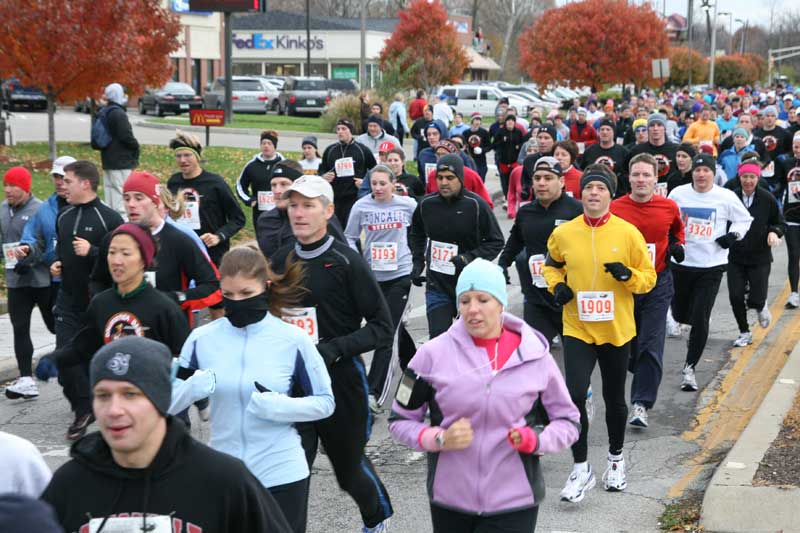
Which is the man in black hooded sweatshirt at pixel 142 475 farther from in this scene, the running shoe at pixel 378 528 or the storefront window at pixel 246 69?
the storefront window at pixel 246 69

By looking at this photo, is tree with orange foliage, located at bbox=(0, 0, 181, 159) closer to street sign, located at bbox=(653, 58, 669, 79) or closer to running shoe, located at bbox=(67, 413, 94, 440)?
running shoe, located at bbox=(67, 413, 94, 440)

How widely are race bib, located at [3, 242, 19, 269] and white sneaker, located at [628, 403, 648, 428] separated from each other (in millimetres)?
4715

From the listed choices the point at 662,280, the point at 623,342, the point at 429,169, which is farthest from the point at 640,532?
the point at 429,169

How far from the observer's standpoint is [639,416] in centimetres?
838

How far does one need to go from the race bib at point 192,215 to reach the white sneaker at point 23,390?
1836 mm

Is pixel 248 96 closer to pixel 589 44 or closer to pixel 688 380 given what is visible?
pixel 589 44

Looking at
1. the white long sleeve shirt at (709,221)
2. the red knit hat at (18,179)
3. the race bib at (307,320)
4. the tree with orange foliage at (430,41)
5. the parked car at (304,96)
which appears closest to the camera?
the race bib at (307,320)

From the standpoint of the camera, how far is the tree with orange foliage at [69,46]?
22172 mm

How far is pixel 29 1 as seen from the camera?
22078mm

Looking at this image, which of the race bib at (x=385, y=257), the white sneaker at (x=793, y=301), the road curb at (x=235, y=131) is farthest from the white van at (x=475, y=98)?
the race bib at (x=385, y=257)

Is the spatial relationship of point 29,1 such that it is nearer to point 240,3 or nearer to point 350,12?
point 240,3

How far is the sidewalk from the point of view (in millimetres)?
9945

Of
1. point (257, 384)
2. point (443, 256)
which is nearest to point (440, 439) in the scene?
point (257, 384)

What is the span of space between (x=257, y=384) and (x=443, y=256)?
4350 millimetres
